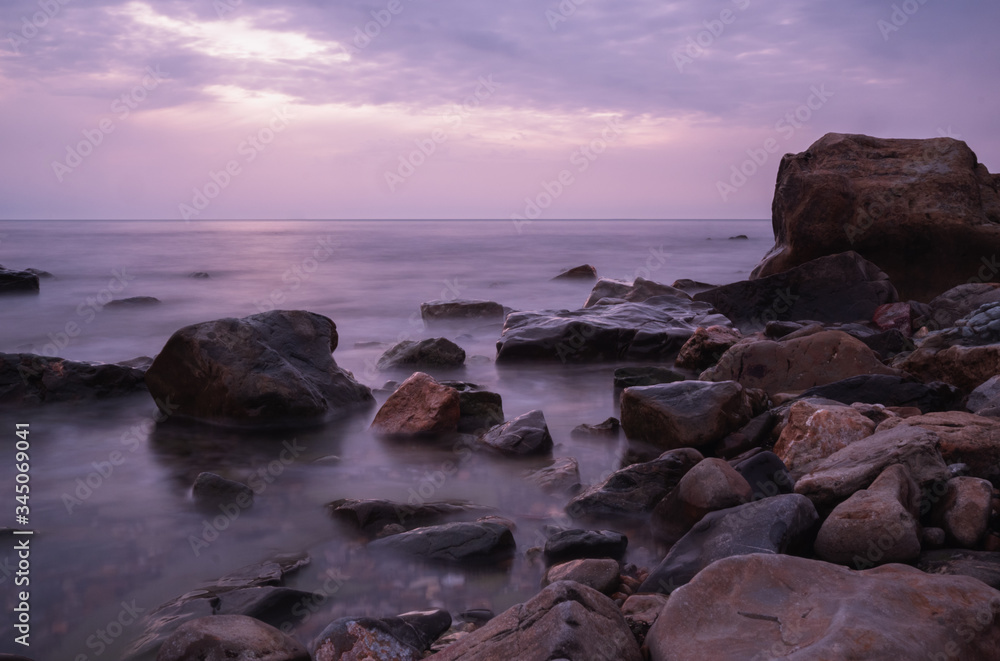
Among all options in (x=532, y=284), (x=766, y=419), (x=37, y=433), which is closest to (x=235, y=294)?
(x=532, y=284)

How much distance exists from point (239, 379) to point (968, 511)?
217 inches

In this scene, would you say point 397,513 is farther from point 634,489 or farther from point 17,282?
point 17,282

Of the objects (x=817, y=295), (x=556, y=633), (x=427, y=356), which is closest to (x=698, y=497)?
(x=556, y=633)

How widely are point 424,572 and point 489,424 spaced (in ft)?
8.66

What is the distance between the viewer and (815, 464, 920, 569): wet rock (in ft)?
10.7

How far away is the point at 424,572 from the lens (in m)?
3.91

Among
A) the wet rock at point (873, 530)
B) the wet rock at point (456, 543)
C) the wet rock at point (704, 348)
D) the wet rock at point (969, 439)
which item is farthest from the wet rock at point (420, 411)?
the wet rock at point (873, 530)

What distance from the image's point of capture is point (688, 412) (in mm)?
5465

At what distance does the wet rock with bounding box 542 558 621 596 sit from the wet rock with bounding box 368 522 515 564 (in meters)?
0.44

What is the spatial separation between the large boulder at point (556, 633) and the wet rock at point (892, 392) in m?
3.52

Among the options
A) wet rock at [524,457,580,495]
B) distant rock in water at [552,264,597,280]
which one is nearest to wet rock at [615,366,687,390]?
wet rock at [524,457,580,495]

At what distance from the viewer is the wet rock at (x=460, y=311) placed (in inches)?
530

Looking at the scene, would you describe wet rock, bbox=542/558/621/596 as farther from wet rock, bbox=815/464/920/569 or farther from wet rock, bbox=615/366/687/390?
wet rock, bbox=615/366/687/390

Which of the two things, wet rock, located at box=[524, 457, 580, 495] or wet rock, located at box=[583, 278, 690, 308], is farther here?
wet rock, located at box=[583, 278, 690, 308]
